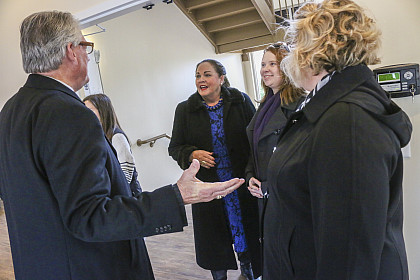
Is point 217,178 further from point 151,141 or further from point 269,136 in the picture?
point 151,141

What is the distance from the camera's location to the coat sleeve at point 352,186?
83cm

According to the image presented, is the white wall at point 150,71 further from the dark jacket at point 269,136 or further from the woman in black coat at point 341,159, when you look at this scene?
the woman in black coat at point 341,159

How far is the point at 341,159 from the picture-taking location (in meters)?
0.84

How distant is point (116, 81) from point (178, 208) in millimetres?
3606

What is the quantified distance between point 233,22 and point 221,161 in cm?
343

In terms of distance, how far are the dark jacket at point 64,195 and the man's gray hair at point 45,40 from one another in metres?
0.05

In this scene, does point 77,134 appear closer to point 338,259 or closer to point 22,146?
point 22,146

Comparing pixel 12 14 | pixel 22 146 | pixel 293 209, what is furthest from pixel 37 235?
pixel 12 14

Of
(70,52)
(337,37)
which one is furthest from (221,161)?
(337,37)

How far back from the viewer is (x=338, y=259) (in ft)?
2.87

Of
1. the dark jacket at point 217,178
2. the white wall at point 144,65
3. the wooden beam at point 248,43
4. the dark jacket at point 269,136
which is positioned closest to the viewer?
the dark jacket at point 269,136

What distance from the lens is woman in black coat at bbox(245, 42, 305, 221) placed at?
179cm

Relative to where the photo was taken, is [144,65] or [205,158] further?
[144,65]

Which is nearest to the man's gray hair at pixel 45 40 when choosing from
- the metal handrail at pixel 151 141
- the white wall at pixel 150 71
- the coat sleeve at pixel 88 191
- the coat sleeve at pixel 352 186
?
the coat sleeve at pixel 88 191
